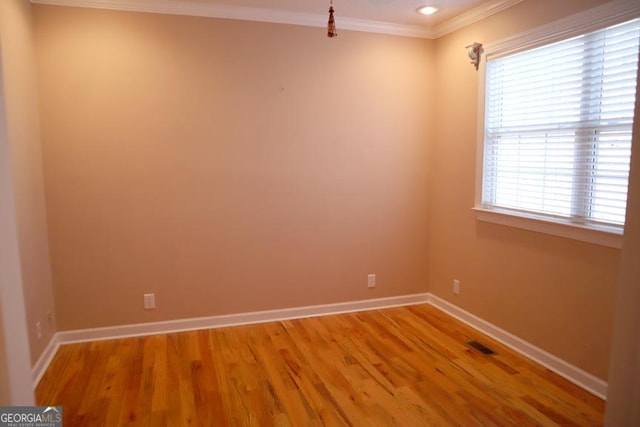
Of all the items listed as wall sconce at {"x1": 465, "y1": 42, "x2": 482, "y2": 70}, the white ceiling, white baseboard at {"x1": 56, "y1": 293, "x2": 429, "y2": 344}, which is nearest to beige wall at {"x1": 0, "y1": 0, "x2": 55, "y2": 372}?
white baseboard at {"x1": 56, "y1": 293, "x2": 429, "y2": 344}

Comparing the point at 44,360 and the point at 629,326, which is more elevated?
the point at 629,326

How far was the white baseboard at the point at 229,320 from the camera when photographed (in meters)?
→ 3.35

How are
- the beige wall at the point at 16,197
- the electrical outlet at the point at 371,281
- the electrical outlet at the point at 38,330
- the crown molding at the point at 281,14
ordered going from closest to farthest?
the beige wall at the point at 16,197
the electrical outlet at the point at 38,330
the crown molding at the point at 281,14
the electrical outlet at the point at 371,281

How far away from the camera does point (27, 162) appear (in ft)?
9.20

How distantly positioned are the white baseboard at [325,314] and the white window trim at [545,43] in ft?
2.89

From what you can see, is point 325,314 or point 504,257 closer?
point 504,257

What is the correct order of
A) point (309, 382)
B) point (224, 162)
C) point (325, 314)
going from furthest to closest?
point (325, 314) < point (224, 162) < point (309, 382)

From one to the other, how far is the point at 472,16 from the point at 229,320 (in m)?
3.33

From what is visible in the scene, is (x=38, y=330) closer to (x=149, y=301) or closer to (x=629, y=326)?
(x=149, y=301)

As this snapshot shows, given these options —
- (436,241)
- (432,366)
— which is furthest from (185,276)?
(436,241)

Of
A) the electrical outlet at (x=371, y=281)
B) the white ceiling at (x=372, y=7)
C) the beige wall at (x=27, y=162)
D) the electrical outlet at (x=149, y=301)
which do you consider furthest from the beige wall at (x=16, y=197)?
the electrical outlet at (x=371, y=281)

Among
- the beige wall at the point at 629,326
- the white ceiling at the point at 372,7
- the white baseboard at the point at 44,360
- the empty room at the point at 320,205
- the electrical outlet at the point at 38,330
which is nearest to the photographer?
the beige wall at the point at 629,326

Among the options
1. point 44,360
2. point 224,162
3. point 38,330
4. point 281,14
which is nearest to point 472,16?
point 281,14

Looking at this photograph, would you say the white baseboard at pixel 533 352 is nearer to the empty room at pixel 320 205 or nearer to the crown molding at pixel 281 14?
the empty room at pixel 320 205
